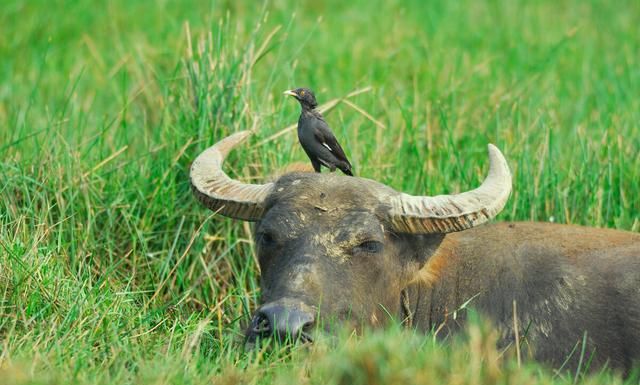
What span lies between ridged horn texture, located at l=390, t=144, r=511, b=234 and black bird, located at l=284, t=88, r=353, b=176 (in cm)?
51

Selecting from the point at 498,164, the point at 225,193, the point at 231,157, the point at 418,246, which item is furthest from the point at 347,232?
the point at 231,157

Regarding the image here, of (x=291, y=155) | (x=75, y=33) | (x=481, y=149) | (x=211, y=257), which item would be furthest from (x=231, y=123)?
(x=75, y=33)

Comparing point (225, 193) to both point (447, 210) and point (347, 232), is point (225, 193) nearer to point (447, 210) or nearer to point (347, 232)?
point (347, 232)

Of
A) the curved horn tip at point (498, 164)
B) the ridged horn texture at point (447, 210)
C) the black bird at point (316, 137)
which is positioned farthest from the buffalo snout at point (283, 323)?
the curved horn tip at point (498, 164)

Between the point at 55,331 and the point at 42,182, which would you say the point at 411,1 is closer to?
the point at 42,182

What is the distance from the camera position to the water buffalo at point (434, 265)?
5.61 m

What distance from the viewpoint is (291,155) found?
24.8 feet

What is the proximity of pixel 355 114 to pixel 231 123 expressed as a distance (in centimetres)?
127

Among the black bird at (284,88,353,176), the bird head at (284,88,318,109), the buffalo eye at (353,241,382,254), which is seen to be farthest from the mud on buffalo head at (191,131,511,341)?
the bird head at (284,88,318,109)

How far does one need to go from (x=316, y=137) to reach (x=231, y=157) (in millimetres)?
1329

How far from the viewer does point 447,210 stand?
5723 mm

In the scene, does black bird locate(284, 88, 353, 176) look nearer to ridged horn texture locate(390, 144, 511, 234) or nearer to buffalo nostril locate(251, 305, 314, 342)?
ridged horn texture locate(390, 144, 511, 234)

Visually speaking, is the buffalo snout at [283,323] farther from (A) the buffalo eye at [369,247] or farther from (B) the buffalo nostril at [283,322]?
(A) the buffalo eye at [369,247]

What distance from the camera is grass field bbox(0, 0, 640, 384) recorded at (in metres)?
4.91
